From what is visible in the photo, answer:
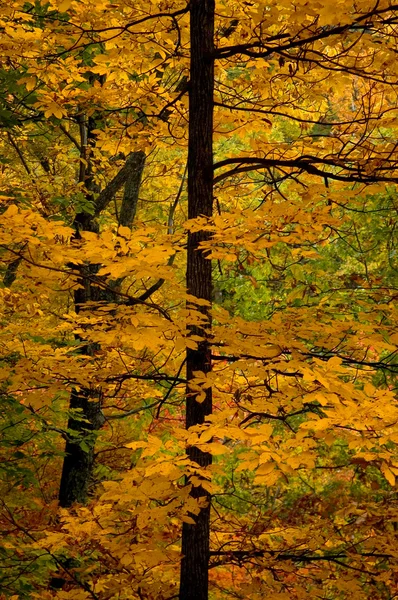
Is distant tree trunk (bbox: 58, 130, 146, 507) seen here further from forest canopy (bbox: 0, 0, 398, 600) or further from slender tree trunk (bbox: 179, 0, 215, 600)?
slender tree trunk (bbox: 179, 0, 215, 600)

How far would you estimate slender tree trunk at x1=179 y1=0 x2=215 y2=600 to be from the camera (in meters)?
4.16

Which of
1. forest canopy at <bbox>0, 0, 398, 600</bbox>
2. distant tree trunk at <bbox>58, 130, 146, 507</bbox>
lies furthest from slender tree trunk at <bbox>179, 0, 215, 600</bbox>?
distant tree trunk at <bbox>58, 130, 146, 507</bbox>

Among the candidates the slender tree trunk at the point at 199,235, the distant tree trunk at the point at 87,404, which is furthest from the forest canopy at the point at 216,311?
the distant tree trunk at the point at 87,404

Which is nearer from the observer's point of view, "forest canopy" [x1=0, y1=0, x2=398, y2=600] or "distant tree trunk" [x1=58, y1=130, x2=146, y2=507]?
"forest canopy" [x1=0, y1=0, x2=398, y2=600]

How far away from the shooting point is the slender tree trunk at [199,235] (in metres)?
Answer: 4.16

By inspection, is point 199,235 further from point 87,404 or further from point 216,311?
point 87,404

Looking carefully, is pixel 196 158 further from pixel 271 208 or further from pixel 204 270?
pixel 271 208

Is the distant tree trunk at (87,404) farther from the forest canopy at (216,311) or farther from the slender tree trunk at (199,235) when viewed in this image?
the slender tree trunk at (199,235)

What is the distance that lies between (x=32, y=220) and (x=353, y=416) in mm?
1959

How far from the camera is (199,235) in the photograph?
13.9 ft

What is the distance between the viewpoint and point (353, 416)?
114 inches

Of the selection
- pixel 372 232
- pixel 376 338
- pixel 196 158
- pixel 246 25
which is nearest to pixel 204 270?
pixel 196 158

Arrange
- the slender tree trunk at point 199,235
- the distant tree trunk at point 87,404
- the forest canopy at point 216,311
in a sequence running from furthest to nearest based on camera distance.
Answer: the distant tree trunk at point 87,404
the slender tree trunk at point 199,235
the forest canopy at point 216,311

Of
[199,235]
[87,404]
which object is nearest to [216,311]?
[199,235]
